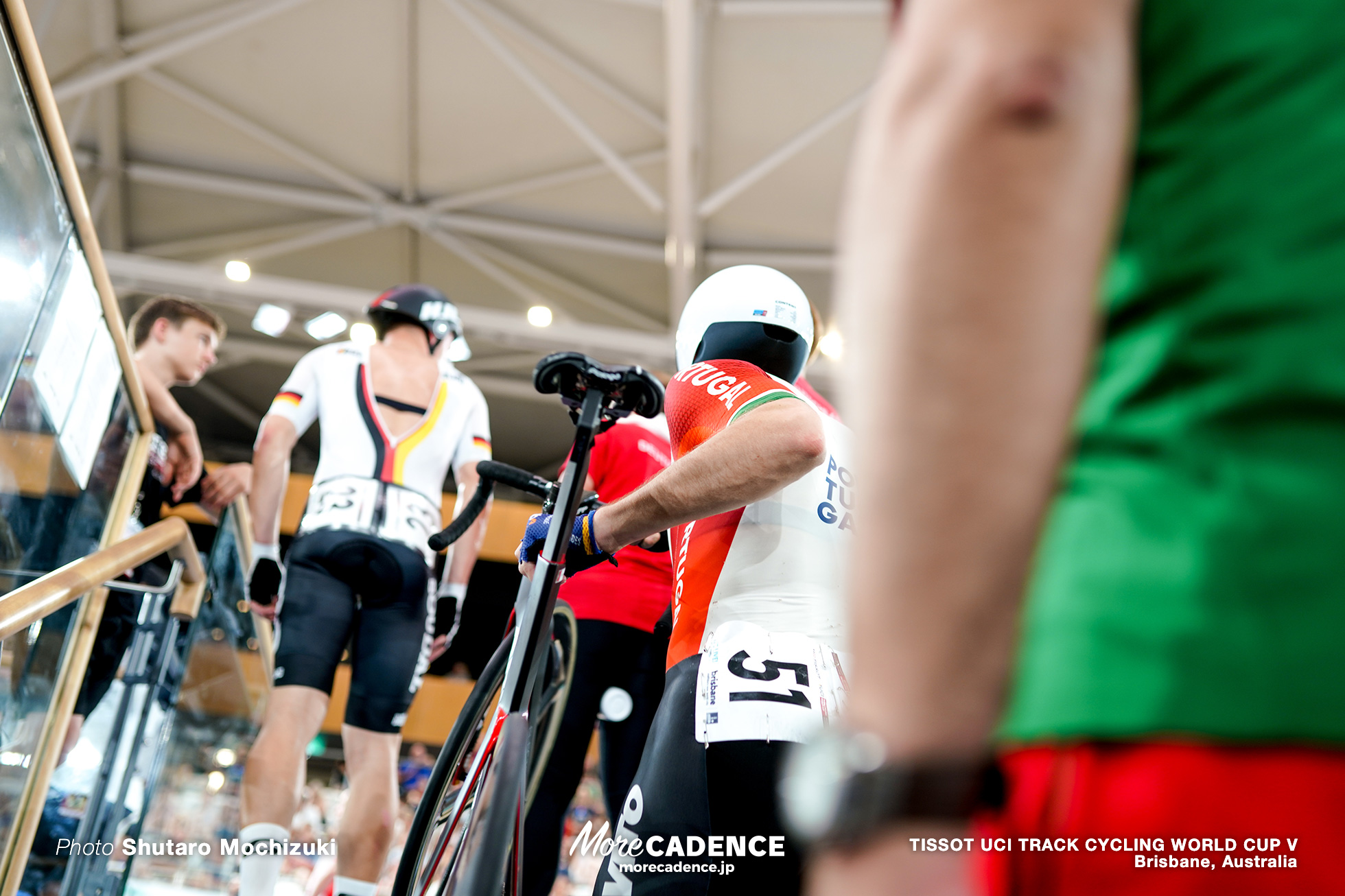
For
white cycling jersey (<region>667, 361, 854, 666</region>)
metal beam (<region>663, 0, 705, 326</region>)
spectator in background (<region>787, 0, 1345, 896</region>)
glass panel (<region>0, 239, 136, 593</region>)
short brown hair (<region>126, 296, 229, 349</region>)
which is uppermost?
metal beam (<region>663, 0, 705, 326</region>)

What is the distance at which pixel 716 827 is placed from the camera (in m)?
Result: 1.49

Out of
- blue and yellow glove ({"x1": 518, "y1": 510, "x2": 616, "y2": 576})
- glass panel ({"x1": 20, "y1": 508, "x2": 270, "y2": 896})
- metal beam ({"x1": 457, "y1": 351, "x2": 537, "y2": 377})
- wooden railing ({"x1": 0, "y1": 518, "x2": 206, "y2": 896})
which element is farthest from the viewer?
metal beam ({"x1": 457, "y1": 351, "x2": 537, "y2": 377})

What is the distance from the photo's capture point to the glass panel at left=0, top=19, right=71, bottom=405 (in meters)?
2.43

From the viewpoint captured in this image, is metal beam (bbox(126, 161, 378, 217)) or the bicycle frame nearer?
the bicycle frame

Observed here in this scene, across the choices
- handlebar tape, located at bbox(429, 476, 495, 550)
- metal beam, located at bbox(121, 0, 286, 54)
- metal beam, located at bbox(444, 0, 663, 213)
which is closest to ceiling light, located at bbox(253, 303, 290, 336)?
metal beam, located at bbox(121, 0, 286, 54)

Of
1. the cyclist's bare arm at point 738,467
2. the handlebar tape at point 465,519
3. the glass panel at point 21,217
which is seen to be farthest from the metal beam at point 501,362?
the cyclist's bare arm at point 738,467

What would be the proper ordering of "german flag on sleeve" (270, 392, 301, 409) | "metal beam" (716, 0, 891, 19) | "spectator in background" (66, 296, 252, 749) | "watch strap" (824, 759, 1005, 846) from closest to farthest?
"watch strap" (824, 759, 1005, 846)
"spectator in background" (66, 296, 252, 749)
"german flag on sleeve" (270, 392, 301, 409)
"metal beam" (716, 0, 891, 19)

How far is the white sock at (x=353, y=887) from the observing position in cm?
278

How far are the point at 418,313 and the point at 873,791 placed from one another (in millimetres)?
3516

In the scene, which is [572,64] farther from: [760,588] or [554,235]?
[760,588]

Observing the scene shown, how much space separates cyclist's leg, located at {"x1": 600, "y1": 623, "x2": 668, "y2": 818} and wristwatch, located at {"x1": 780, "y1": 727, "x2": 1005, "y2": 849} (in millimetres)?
2457

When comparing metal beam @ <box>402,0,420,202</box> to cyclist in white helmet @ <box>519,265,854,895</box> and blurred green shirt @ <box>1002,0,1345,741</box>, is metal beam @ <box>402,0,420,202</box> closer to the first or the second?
cyclist in white helmet @ <box>519,265,854,895</box>

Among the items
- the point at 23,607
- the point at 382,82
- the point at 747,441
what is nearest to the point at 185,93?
the point at 382,82

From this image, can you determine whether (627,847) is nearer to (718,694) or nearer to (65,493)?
(718,694)
